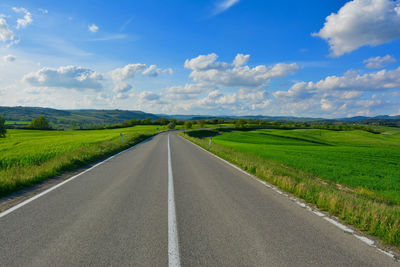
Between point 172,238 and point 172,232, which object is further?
point 172,232

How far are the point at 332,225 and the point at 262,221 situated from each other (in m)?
1.43

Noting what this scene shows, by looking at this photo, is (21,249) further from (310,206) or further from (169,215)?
(310,206)

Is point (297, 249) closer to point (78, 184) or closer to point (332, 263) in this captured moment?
point (332, 263)

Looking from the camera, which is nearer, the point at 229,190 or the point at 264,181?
the point at 229,190

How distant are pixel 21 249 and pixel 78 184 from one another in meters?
4.32

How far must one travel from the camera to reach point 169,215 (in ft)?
15.2

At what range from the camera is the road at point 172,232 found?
3066mm

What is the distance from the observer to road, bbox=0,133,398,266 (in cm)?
307

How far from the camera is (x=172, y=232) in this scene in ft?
12.6

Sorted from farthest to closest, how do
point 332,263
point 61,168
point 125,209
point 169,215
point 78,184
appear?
point 61,168, point 78,184, point 125,209, point 169,215, point 332,263

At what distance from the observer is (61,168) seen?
9539mm

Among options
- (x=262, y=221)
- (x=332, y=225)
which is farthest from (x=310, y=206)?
(x=262, y=221)

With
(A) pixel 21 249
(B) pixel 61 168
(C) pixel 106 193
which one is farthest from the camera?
(B) pixel 61 168

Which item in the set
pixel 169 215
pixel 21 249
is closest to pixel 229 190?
pixel 169 215
